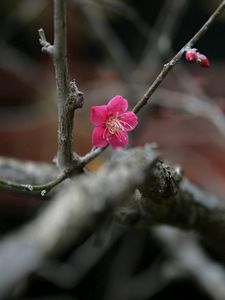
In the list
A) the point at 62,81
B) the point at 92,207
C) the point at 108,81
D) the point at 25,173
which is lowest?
the point at 92,207

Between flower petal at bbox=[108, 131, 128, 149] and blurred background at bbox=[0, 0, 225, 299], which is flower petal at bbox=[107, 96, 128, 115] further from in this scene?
blurred background at bbox=[0, 0, 225, 299]

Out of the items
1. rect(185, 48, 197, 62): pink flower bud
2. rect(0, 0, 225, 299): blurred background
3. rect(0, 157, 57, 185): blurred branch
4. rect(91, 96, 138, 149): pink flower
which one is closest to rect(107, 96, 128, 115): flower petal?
rect(91, 96, 138, 149): pink flower

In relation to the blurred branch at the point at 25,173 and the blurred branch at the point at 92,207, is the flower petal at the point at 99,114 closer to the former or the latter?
the blurred branch at the point at 92,207

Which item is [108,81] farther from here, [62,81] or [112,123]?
[62,81]

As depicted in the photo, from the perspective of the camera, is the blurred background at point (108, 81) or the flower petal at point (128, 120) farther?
the blurred background at point (108, 81)

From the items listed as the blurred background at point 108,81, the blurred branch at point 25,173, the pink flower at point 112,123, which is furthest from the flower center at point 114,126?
the blurred background at point 108,81

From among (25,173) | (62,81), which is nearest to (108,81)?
(25,173)

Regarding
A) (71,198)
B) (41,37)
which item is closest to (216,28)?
(41,37)
